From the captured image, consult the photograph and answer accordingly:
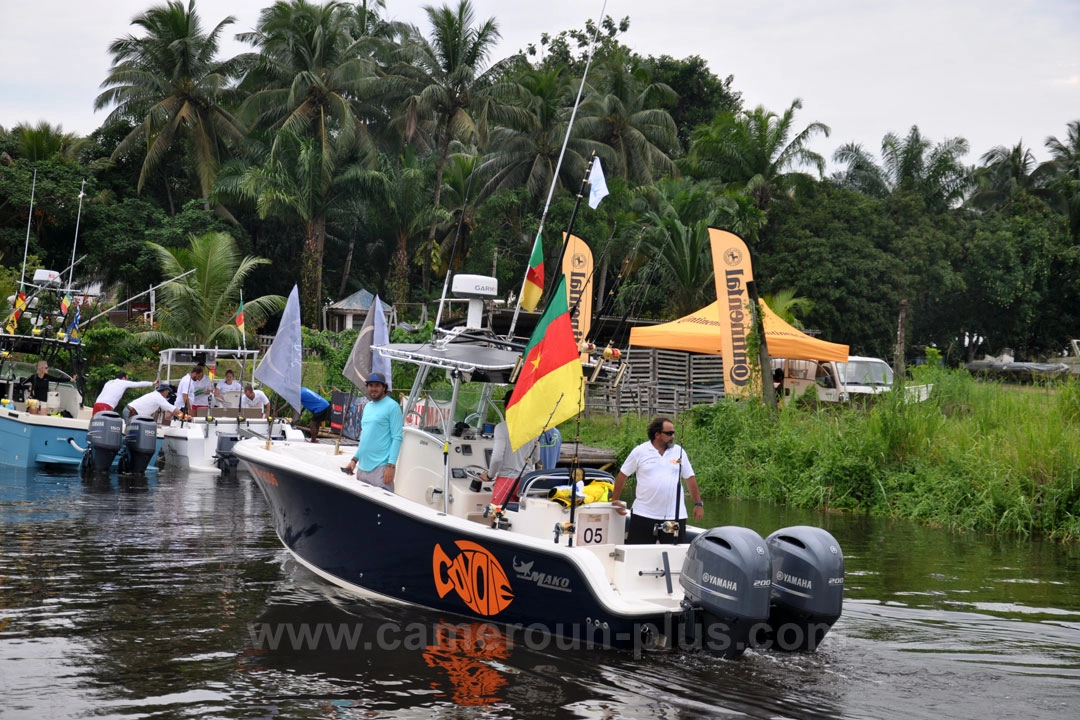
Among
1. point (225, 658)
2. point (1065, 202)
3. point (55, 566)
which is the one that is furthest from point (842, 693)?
point (1065, 202)

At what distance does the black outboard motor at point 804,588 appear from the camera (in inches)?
280

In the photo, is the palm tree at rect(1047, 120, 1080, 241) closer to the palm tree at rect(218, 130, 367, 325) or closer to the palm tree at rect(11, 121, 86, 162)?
the palm tree at rect(218, 130, 367, 325)

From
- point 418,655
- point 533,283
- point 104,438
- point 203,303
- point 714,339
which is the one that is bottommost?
point 418,655

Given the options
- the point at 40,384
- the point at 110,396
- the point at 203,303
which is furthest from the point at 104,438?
the point at 203,303

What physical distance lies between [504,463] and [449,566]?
91 cm

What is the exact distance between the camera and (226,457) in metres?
19.0

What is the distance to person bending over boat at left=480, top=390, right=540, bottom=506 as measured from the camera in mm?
8477

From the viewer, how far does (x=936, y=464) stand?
53.3 feet

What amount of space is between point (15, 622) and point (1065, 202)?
47.3 meters

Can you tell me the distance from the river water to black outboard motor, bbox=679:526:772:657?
248 millimetres

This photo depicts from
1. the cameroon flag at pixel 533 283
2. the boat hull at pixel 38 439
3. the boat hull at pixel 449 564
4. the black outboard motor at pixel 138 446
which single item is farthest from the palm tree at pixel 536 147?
the boat hull at pixel 449 564

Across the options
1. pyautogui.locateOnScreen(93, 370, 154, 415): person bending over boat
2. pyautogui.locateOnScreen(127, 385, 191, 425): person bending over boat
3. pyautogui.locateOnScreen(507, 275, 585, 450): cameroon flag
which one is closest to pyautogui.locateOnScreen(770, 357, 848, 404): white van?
pyautogui.locateOnScreen(127, 385, 191, 425): person bending over boat

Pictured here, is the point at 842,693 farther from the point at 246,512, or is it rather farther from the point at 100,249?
the point at 100,249

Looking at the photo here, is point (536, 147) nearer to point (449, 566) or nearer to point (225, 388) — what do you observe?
point (225, 388)
